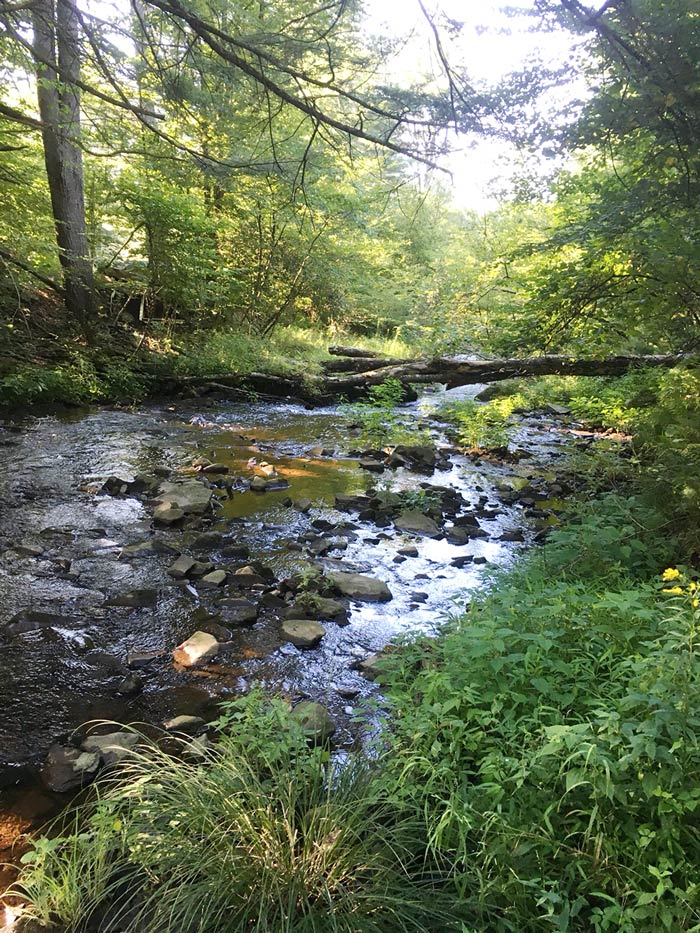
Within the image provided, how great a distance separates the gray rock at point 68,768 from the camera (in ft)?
9.12

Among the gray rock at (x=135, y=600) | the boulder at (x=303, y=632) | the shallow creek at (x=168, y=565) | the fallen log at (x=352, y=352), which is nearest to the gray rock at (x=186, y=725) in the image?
the shallow creek at (x=168, y=565)

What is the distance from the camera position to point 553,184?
6059mm

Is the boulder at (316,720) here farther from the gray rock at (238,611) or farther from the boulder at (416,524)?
the boulder at (416,524)

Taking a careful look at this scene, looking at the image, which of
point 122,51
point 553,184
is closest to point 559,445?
point 553,184

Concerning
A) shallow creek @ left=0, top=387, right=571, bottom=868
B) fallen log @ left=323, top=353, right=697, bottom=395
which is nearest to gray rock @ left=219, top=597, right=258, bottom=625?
shallow creek @ left=0, top=387, right=571, bottom=868

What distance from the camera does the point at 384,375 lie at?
1206 centimetres

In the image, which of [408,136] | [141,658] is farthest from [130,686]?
[408,136]

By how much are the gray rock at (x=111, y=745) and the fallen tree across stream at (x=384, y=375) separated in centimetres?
776

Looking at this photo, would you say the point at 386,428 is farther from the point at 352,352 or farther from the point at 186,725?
the point at 186,725

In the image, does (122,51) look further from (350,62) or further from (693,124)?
(693,124)

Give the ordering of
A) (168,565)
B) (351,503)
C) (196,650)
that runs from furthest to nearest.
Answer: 1. (351,503)
2. (168,565)
3. (196,650)

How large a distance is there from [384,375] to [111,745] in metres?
9.96

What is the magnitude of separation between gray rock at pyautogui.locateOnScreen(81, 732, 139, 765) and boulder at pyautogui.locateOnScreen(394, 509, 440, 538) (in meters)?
4.01

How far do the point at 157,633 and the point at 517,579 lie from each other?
9.44 ft
